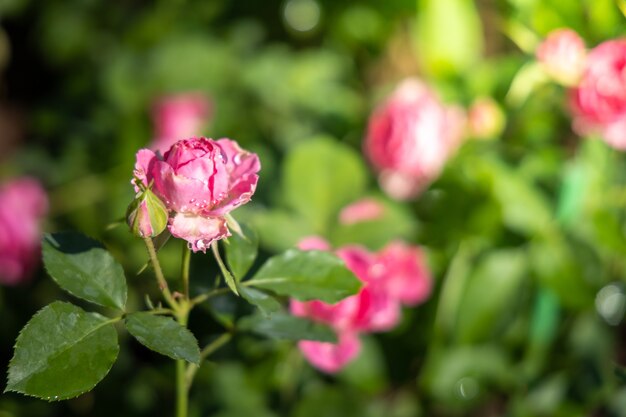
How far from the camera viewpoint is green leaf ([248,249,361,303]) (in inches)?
23.6

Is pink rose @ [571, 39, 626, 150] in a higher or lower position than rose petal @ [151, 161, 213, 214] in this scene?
lower

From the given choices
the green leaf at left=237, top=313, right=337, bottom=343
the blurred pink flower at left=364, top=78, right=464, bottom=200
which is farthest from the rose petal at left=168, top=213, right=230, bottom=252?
the blurred pink flower at left=364, top=78, right=464, bottom=200

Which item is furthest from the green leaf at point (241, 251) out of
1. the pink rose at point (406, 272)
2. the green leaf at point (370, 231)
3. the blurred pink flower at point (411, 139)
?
the blurred pink flower at point (411, 139)

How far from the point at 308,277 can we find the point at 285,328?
69mm

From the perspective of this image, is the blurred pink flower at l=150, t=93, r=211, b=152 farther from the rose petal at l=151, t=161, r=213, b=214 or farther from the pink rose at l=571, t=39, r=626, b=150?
the rose petal at l=151, t=161, r=213, b=214

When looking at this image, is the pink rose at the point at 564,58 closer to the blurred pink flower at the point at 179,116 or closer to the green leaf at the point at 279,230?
the green leaf at the point at 279,230

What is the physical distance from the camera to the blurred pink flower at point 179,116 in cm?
145

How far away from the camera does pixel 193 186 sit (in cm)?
49

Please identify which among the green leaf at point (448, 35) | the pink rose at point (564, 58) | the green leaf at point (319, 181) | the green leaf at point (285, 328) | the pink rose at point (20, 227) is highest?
the pink rose at point (564, 58)

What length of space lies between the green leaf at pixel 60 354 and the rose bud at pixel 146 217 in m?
0.08

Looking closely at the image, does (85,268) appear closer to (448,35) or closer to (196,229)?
(196,229)

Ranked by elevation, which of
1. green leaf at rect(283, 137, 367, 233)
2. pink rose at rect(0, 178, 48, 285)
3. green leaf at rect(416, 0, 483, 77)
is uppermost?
green leaf at rect(416, 0, 483, 77)

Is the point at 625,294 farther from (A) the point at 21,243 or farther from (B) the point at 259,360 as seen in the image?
(A) the point at 21,243

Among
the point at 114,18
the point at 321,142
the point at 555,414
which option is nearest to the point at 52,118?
the point at 114,18
